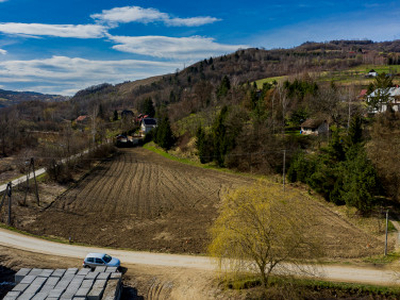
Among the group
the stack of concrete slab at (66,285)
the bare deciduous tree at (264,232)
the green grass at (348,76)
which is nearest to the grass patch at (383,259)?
the bare deciduous tree at (264,232)

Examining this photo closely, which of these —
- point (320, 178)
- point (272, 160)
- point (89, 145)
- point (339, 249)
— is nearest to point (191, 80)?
point (89, 145)

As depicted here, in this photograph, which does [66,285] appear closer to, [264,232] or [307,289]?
[264,232]

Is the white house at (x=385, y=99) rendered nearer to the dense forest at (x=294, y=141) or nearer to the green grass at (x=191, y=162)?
the dense forest at (x=294, y=141)

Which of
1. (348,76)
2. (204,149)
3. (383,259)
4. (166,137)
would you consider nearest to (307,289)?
(383,259)

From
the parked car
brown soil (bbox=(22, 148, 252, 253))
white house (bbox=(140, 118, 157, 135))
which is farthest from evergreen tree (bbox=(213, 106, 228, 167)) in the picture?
white house (bbox=(140, 118, 157, 135))

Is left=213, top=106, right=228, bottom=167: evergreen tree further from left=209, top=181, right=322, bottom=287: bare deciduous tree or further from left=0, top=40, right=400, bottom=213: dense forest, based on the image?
left=209, top=181, right=322, bottom=287: bare deciduous tree

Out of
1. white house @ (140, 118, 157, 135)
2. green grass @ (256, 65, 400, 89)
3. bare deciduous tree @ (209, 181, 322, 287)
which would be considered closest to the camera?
bare deciduous tree @ (209, 181, 322, 287)

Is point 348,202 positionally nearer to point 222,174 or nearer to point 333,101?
point 222,174
